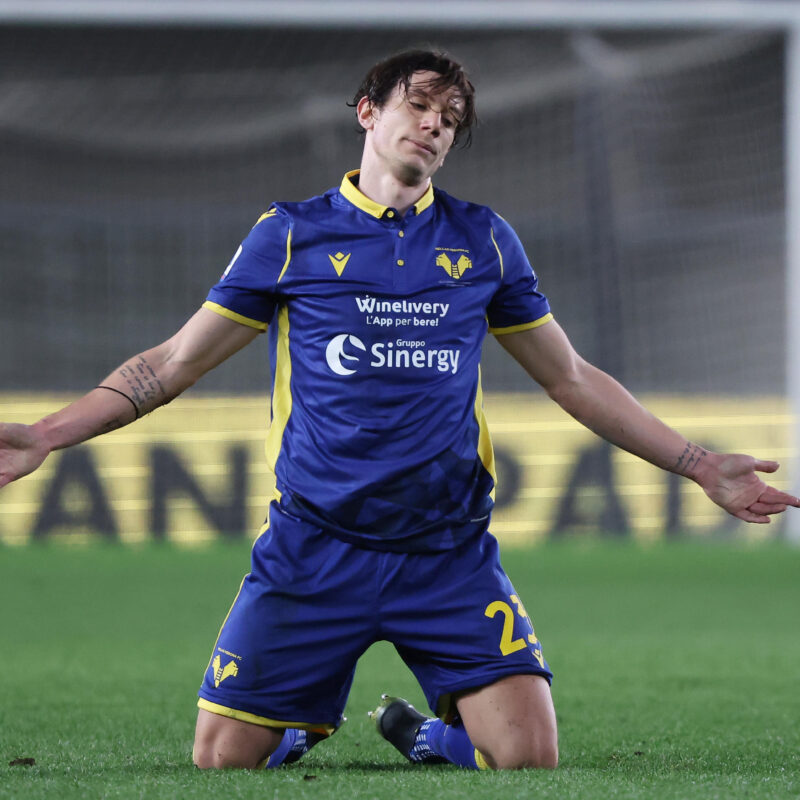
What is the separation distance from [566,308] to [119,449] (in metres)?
4.12

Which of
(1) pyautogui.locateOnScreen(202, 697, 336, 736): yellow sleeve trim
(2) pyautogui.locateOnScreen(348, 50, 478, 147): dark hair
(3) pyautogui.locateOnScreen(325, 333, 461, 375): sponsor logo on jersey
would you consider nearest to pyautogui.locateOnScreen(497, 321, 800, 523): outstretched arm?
(3) pyautogui.locateOnScreen(325, 333, 461, 375): sponsor logo on jersey

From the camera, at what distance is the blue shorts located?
341cm

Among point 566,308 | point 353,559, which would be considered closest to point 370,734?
point 353,559

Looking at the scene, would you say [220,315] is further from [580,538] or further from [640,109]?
[640,109]

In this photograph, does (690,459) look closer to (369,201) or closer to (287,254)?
(369,201)

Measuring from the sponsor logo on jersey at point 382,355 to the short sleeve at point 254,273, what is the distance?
0.72 feet

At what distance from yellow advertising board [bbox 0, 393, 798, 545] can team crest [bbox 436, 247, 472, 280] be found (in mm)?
8248

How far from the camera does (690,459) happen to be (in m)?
3.60

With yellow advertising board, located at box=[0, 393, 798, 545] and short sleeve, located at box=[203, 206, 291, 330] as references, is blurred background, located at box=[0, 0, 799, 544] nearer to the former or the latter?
yellow advertising board, located at box=[0, 393, 798, 545]

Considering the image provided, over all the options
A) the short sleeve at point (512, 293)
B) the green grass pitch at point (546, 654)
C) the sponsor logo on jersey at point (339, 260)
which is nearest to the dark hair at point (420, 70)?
the short sleeve at point (512, 293)

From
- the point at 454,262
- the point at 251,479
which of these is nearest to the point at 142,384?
the point at 454,262

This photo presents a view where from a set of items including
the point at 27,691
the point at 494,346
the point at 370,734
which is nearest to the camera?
the point at 370,734

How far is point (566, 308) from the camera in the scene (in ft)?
41.2

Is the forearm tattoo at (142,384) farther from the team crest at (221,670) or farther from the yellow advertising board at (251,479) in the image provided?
the yellow advertising board at (251,479)
